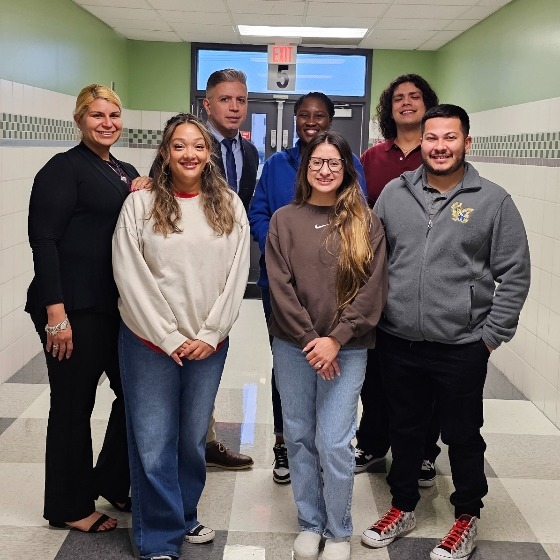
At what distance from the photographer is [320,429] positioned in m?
2.66

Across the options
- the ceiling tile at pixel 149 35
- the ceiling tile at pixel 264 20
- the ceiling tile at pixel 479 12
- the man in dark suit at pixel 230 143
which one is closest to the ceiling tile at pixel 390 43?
the ceiling tile at pixel 264 20

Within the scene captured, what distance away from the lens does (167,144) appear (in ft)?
8.51

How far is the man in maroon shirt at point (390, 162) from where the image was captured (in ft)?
10.8

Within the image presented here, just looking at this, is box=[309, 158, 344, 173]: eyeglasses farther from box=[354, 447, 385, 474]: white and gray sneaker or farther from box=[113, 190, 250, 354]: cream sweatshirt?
box=[354, 447, 385, 474]: white and gray sneaker

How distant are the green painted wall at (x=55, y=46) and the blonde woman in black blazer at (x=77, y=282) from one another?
8.16ft

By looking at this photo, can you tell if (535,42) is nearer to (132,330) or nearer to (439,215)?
(439,215)

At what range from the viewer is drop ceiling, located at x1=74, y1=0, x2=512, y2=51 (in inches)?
251

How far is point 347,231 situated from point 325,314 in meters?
0.28

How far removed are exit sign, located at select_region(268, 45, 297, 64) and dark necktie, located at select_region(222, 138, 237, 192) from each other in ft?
17.0

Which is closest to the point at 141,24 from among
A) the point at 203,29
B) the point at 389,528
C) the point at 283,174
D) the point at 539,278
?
the point at 203,29

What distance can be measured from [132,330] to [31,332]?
3151 millimetres

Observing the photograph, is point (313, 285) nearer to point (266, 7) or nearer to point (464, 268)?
point (464, 268)

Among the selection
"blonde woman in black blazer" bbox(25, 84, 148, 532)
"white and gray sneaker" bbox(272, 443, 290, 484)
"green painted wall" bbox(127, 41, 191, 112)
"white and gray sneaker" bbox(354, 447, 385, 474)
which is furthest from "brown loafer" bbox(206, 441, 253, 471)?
"green painted wall" bbox(127, 41, 191, 112)

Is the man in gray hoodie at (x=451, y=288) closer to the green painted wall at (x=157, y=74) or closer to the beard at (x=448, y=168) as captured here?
the beard at (x=448, y=168)
